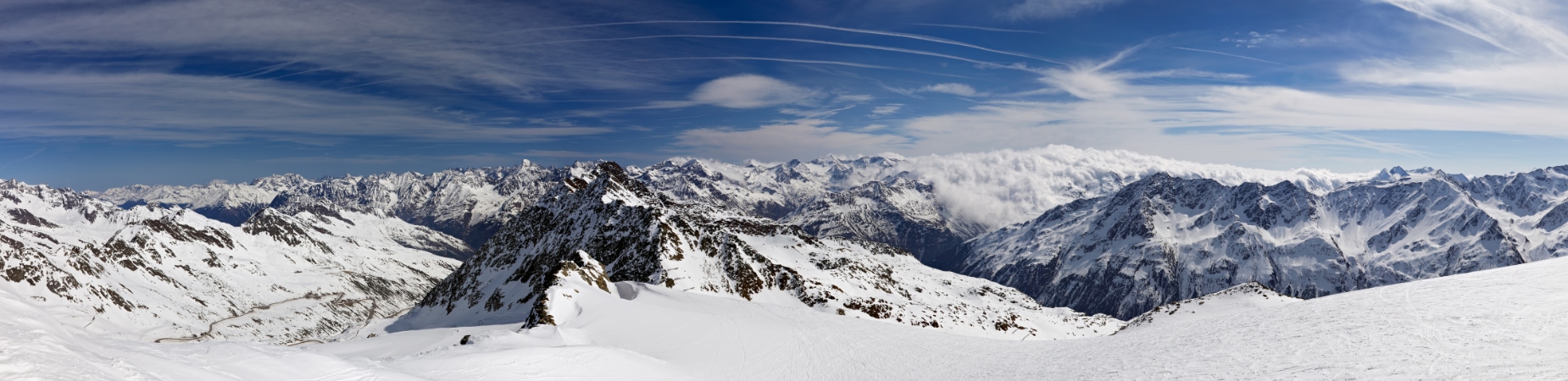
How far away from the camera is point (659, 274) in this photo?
9831cm

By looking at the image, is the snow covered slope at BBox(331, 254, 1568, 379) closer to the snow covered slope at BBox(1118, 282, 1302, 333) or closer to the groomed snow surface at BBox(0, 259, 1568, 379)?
the groomed snow surface at BBox(0, 259, 1568, 379)

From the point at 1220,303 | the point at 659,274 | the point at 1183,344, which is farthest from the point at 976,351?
the point at 1220,303

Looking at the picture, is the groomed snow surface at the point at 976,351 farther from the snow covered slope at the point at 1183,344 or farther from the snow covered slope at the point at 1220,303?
the snow covered slope at the point at 1220,303

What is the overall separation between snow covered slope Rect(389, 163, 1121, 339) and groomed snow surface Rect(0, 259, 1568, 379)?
17.8 metres

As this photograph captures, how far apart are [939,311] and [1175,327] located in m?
82.5

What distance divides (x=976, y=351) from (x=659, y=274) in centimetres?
5786

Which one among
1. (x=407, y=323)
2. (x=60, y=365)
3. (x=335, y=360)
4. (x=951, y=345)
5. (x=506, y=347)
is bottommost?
(x=407, y=323)

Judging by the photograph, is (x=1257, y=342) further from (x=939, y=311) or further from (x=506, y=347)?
(x=939, y=311)

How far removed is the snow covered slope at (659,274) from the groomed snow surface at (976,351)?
17783 millimetres

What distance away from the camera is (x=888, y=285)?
16325 centimetres

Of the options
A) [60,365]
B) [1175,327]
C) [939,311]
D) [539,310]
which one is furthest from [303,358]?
[939,311]

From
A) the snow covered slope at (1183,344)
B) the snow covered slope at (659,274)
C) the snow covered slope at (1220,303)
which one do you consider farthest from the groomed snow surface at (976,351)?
the snow covered slope at (1220,303)

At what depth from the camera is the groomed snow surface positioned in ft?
72.4

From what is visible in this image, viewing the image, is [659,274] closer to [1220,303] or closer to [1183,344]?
[1183,344]
